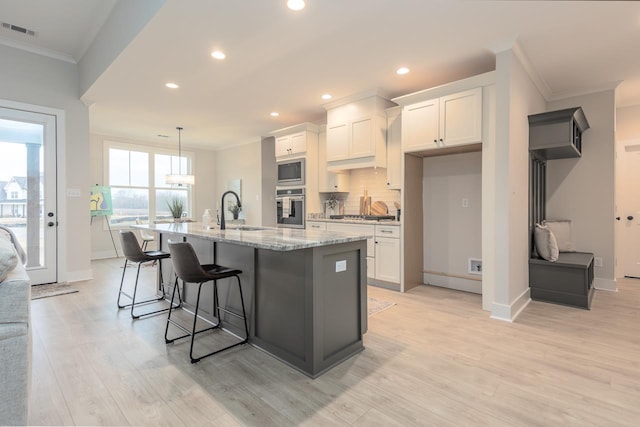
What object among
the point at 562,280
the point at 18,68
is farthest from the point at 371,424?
the point at 18,68

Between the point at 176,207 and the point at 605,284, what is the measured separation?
7555mm

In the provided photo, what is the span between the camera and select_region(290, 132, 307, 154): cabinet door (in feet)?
17.1

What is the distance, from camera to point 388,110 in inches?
171

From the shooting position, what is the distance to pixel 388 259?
13.5ft

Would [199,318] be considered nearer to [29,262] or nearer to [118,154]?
[29,262]

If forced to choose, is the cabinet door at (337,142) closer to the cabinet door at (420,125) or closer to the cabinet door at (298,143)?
the cabinet door at (298,143)

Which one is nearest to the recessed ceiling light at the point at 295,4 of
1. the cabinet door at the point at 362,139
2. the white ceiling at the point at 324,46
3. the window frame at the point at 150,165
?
the white ceiling at the point at 324,46

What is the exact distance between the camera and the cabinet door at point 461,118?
3.36 meters

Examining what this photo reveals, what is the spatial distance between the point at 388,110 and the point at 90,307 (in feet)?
14.0

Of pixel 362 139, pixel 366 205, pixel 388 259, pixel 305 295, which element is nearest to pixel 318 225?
pixel 366 205

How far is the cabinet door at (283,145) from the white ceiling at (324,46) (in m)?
0.66

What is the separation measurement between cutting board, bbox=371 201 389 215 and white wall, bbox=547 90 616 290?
7.80 ft

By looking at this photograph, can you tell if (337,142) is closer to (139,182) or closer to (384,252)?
(384,252)

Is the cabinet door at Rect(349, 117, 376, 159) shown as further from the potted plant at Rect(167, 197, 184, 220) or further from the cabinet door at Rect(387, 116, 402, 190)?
the potted plant at Rect(167, 197, 184, 220)
